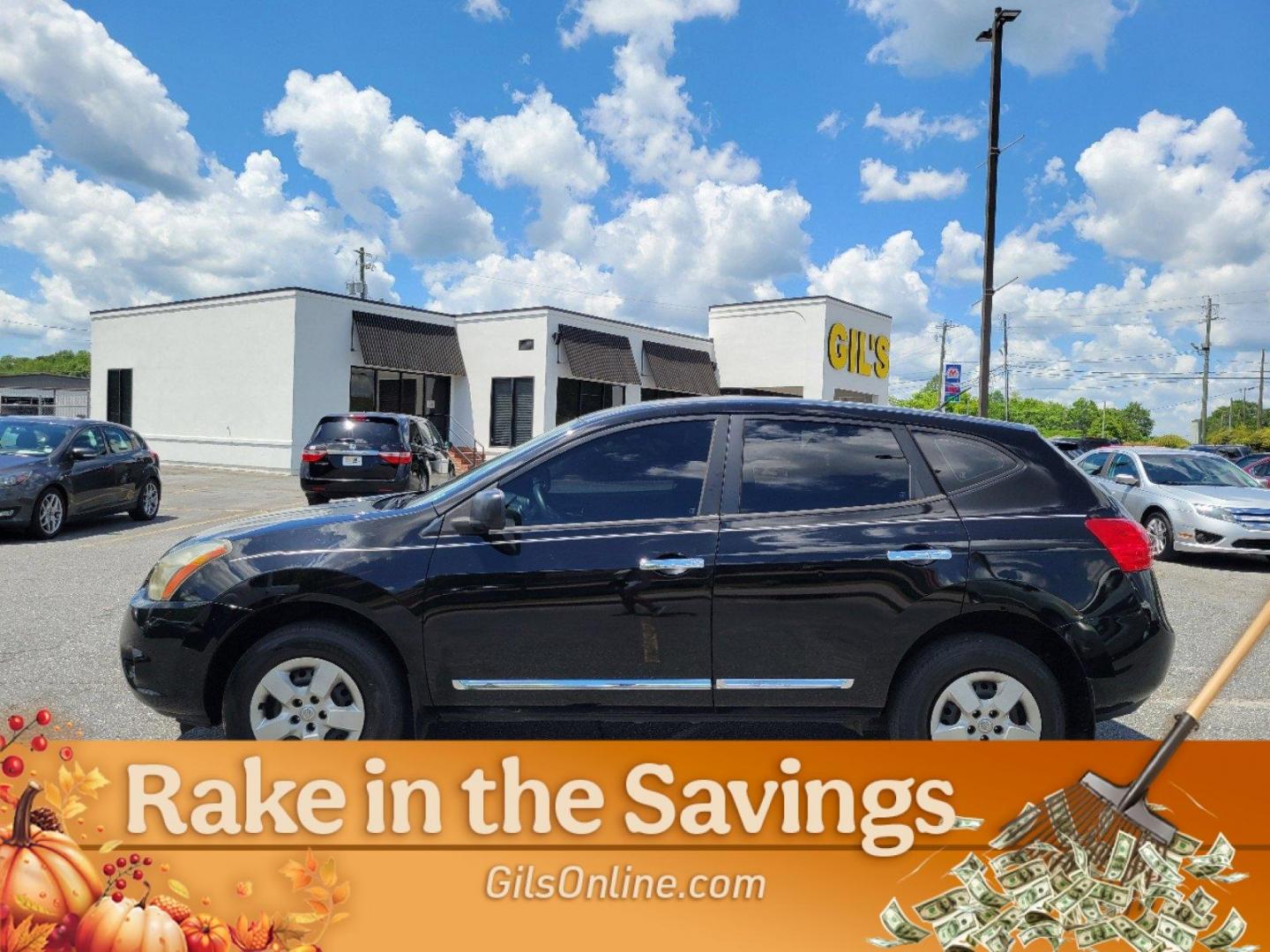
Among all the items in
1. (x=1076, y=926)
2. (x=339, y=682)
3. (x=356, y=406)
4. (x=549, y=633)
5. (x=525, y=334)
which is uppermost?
(x=525, y=334)

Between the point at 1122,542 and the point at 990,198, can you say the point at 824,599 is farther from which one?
the point at 990,198

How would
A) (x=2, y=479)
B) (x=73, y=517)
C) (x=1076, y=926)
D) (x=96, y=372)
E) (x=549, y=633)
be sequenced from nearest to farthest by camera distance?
1. (x=1076, y=926)
2. (x=549, y=633)
3. (x=2, y=479)
4. (x=73, y=517)
5. (x=96, y=372)

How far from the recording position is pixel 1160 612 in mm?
3270

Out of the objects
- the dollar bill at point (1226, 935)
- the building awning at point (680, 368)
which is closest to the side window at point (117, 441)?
the dollar bill at point (1226, 935)

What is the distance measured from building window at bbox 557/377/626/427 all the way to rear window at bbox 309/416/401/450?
13490 millimetres

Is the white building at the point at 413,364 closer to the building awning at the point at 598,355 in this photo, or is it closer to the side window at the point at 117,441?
the building awning at the point at 598,355

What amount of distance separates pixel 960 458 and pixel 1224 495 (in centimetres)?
893

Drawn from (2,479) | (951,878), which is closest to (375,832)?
(951,878)

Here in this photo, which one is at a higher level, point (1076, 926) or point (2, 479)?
point (2, 479)

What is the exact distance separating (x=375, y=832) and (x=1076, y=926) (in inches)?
77.5

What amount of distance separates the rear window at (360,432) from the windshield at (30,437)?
3.06 m

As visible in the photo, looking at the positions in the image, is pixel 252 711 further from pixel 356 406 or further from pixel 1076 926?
pixel 356 406

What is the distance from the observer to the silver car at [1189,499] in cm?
958

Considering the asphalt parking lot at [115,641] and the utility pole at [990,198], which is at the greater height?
the utility pole at [990,198]
